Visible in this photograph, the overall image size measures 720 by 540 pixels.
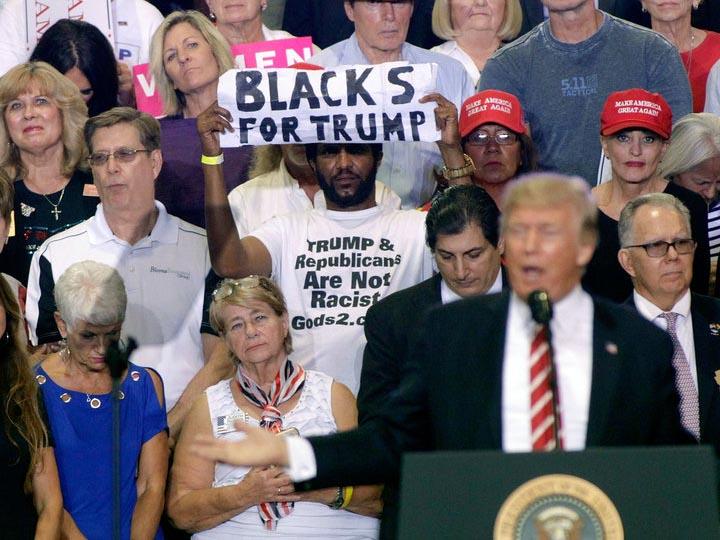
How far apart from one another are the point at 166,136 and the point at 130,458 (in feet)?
5.07

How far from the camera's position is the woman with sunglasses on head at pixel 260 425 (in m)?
4.10

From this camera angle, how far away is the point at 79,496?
410cm

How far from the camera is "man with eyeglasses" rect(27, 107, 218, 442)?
4.71 metres

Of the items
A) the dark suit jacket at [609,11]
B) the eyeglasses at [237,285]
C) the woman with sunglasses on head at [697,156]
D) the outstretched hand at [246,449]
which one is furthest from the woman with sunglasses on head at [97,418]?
the dark suit jacket at [609,11]

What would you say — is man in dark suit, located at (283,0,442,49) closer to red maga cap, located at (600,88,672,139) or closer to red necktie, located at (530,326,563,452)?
red maga cap, located at (600,88,672,139)

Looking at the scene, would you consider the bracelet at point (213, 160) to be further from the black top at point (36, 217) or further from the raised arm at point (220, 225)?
the black top at point (36, 217)

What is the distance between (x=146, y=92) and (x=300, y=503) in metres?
2.21

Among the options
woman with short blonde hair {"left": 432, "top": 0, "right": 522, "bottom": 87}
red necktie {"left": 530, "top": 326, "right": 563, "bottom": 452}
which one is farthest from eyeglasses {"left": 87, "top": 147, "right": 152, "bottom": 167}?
red necktie {"left": 530, "top": 326, "right": 563, "bottom": 452}

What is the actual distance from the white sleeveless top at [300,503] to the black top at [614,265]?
101 cm

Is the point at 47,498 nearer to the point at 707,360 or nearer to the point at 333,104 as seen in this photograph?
the point at 333,104

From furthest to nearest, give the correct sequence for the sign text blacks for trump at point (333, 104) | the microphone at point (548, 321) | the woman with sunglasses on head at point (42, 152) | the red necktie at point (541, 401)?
the woman with sunglasses on head at point (42, 152), the sign text blacks for trump at point (333, 104), the red necktie at point (541, 401), the microphone at point (548, 321)

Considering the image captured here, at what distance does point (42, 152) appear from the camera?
5078 mm

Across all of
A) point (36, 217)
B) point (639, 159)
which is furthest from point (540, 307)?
point (36, 217)

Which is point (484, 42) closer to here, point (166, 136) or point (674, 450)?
point (166, 136)
